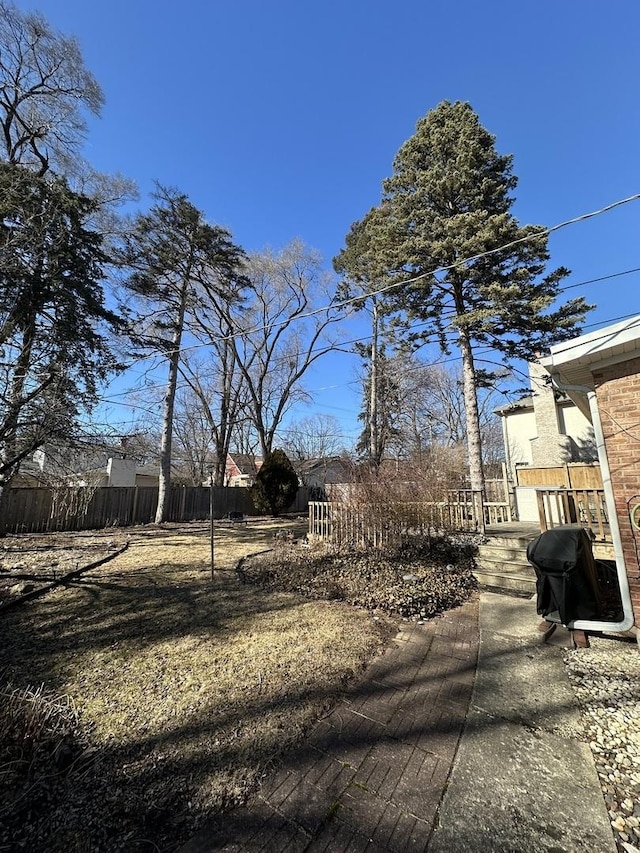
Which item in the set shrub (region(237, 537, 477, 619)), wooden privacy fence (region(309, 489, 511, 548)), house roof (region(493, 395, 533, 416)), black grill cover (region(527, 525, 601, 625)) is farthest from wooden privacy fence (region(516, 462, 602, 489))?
black grill cover (region(527, 525, 601, 625))

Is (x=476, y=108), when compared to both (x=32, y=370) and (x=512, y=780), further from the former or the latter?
(x=512, y=780)

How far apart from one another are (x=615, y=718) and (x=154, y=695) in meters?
3.47

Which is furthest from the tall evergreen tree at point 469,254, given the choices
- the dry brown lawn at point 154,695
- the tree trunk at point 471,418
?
the dry brown lawn at point 154,695

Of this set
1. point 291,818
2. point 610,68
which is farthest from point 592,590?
point 610,68

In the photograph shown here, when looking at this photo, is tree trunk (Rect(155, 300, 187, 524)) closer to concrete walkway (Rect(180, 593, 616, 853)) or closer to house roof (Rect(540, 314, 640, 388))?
concrete walkway (Rect(180, 593, 616, 853))

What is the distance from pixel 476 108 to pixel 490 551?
43.7 ft

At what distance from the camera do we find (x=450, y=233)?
32.8 feet

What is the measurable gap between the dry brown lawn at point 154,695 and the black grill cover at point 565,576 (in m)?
1.87

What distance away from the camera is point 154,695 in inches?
112

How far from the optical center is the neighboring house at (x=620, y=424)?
348 cm

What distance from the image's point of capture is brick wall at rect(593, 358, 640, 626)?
11.5 feet

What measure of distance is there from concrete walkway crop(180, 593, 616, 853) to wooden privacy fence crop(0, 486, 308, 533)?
933 centimetres

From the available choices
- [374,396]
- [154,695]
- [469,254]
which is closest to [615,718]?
[154,695]

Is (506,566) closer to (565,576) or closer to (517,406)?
(565,576)
